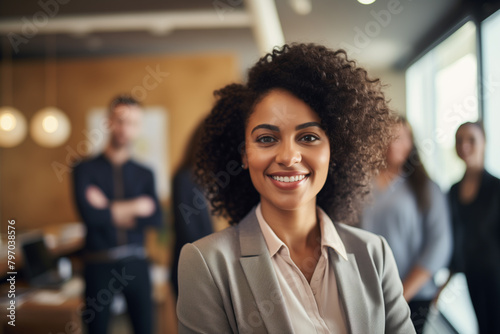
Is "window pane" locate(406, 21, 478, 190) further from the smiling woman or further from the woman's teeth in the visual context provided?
the woman's teeth

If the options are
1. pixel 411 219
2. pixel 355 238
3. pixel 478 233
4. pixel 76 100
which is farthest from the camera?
pixel 76 100

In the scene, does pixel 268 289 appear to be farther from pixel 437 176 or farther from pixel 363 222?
pixel 437 176

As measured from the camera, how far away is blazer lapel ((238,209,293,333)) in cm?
85

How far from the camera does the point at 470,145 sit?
1245 mm

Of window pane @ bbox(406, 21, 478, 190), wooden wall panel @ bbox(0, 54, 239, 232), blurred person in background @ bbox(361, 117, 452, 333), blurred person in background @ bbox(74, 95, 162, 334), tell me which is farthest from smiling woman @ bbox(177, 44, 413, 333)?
wooden wall panel @ bbox(0, 54, 239, 232)

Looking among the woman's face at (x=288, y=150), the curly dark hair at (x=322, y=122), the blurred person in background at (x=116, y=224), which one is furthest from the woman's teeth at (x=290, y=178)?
the blurred person in background at (x=116, y=224)

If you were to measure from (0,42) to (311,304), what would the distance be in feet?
15.7

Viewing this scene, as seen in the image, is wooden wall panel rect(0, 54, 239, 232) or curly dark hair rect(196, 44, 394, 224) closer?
curly dark hair rect(196, 44, 394, 224)

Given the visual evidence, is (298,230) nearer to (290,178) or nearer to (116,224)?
(290,178)

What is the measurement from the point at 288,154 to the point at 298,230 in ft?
0.67

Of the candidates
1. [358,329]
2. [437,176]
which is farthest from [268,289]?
[437,176]

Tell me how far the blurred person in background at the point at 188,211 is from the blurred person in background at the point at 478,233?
0.81 meters

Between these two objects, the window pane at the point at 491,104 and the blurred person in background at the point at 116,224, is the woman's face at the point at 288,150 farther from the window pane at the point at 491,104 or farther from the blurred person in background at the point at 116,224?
the blurred person in background at the point at 116,224

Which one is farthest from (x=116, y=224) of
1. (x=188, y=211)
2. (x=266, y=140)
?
(x=266, y=140)
